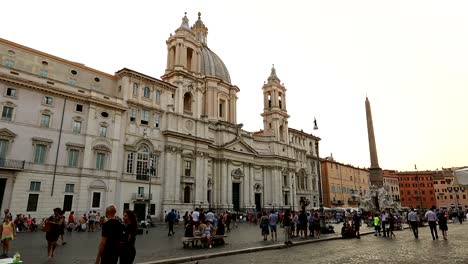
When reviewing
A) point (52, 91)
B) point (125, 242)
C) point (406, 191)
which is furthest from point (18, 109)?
point (406, 191)

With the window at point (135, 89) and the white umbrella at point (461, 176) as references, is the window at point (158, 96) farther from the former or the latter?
the white umbrella at point (461, 176)

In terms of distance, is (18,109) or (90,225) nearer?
(90,225)

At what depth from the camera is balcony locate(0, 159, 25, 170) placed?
23.6 m

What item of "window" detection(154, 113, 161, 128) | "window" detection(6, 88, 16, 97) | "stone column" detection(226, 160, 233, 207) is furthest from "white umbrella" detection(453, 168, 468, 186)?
"stone column" detection(226, 160, 233, 207)

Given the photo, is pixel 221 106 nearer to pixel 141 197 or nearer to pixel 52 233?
pixel 141 197

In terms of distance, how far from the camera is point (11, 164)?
79.0 ft

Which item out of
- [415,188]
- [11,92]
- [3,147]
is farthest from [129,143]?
[415,188]

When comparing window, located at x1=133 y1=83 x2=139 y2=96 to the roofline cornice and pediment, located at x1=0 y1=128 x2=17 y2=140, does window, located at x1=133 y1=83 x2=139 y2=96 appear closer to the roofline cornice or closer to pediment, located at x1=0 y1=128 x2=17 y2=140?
the roofline cornice

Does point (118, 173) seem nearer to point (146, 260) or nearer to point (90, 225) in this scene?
point (90, 225)

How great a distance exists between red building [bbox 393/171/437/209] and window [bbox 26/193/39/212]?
335ft

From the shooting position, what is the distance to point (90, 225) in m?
22.8

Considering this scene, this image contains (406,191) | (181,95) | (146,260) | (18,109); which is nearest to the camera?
(146,260)

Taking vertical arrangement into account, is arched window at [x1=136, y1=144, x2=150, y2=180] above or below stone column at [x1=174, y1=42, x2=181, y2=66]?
below

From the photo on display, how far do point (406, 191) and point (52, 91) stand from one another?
10405 centimetres
